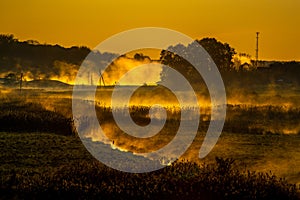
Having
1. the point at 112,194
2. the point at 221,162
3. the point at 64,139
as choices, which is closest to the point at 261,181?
the point at 221,162

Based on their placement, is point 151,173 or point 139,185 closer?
point 139,185

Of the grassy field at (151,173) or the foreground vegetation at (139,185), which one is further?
the grassy field at (151,173)

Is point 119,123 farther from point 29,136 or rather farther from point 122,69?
point 122,69

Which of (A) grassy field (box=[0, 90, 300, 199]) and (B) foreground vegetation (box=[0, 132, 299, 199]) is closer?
(B) foreground vegetation (box=[0, 132, 299, 199])

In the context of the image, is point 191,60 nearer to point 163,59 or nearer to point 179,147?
point 163,59

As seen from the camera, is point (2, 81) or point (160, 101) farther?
point (2, 81)

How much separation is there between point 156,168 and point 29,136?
346 inches

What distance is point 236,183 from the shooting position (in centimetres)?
1348

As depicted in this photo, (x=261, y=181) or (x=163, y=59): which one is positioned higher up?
(x=163, y=59)

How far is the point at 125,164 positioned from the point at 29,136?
753 cm

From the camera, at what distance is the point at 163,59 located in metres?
88.4

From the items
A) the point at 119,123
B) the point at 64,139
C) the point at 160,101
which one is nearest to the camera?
the point at 64,139

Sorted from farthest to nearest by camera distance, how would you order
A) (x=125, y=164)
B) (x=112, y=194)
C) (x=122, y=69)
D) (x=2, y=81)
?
(x=122, y=69)
(x=2, y=81)
(x=125, y=164)
(x=112, y=194)

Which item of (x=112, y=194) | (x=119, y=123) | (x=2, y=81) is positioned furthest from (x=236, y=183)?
(x=2, y=81)
